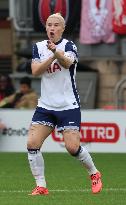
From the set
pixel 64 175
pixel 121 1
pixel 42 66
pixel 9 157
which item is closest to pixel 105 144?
pixel 9 157

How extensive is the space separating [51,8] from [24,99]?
21.6 feet

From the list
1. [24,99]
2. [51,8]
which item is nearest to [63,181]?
[24,99]

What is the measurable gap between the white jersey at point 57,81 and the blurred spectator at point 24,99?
10725 mm

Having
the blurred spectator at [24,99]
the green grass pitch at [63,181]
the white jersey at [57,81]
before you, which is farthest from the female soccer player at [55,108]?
the blurred spectator at [24,99]

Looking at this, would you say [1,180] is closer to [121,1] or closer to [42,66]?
[42,66]

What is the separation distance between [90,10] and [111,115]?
7922 millimetres

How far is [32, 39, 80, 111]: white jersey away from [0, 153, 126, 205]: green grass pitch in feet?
3.68

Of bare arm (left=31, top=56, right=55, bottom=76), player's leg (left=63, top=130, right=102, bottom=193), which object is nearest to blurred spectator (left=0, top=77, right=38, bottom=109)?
player's leg (left=63, top=130, right=102, bottom=193)

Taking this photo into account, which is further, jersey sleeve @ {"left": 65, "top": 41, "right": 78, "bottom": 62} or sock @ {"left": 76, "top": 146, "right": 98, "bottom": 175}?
sock @ {"left": 76, "top": 146, "right": 98, "bottom": 175}

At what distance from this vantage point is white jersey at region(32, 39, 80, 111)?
15188 mm

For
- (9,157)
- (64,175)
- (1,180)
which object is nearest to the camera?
(1,180)

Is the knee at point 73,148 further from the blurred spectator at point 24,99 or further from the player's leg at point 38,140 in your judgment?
the blurred spectator at point 24,99

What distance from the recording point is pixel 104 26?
105 feet

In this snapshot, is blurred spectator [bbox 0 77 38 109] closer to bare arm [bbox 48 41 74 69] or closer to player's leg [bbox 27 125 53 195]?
player's leg [bbox 27 125 53 195]
